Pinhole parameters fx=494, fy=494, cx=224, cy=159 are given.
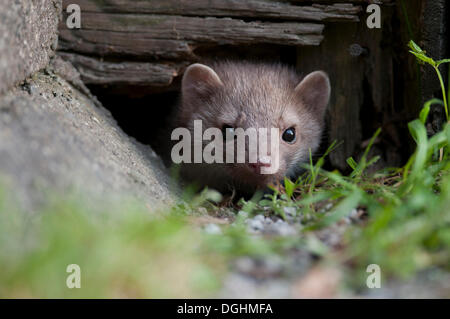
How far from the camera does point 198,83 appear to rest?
16.0ft

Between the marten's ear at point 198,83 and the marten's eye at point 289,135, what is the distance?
0.79m

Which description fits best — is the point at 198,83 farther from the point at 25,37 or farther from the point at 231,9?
the point at 25,37

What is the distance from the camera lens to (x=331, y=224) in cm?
264

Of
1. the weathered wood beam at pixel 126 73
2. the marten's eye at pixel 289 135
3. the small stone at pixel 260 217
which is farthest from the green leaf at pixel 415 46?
the weathered wood beam at pixel 126 73

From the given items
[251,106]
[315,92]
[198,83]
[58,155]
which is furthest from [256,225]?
[315,92]

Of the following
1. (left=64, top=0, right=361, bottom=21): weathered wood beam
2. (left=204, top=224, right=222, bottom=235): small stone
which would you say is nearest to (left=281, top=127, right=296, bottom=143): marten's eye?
(left=64, top=0, right=361, bottom=21): weathered wood beam

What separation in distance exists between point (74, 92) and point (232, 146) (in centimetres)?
145

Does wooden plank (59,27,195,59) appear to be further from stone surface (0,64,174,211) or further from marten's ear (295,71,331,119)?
marten's ear (295,71,331,119)

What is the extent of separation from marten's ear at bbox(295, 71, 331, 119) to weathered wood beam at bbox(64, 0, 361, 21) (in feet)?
1.85

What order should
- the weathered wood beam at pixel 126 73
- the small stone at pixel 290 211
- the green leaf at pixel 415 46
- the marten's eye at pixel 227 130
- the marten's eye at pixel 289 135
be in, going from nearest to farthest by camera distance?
the small stone at pixel 290 211, the green leaf at pixel 415 46, the marten's eye at pixel 227 130, the marten's eye at pixel 289 135, the weathered wood beam at pixel 126 73

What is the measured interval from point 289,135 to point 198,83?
3.41ft

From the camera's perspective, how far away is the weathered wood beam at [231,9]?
4.66m

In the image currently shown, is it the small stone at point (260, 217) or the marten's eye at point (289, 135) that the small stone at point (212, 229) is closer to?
the small stone at point (260, 217)

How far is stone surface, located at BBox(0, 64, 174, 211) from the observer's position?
223 centimetres
